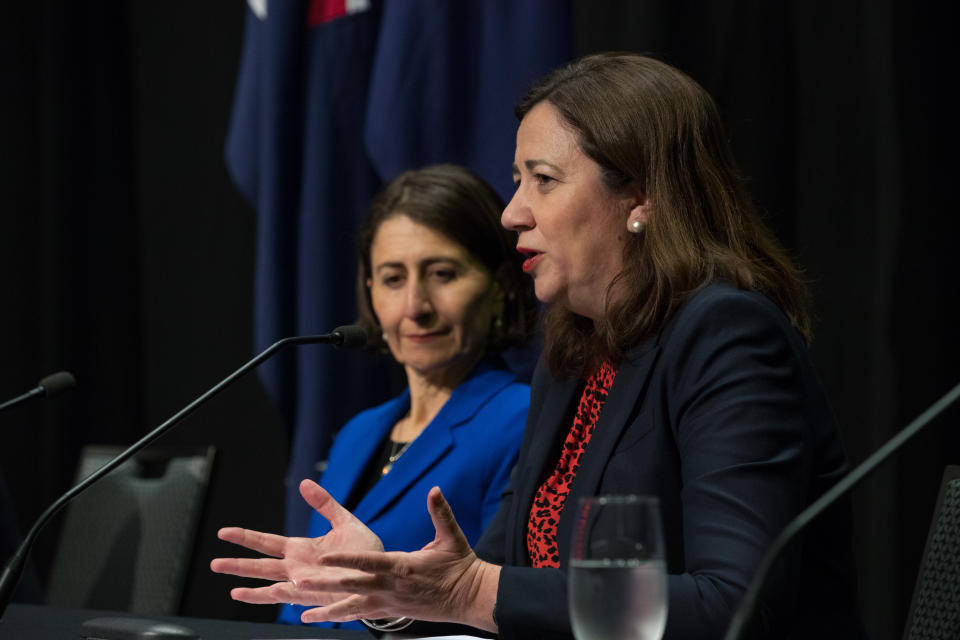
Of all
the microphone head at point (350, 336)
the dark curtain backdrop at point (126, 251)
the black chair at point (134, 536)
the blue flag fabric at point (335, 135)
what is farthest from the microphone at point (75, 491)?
the dark curtain backdrop at point (126, 251)

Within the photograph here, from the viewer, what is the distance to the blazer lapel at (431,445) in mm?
2480

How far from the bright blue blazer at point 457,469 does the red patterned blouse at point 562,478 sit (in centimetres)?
65

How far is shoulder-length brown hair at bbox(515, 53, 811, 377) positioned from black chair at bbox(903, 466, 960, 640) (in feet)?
0.99

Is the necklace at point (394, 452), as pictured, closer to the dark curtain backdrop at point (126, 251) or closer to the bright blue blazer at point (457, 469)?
the bright blue blazer at point (457, 469)

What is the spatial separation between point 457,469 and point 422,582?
1.10m

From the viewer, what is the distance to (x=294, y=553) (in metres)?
1.49

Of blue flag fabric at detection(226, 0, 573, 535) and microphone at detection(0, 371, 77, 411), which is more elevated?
blue flag fabric at detection(226, 0, 573, 535)

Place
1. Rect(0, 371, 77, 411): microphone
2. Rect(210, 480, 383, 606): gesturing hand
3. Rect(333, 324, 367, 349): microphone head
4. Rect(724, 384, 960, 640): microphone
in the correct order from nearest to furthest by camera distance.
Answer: Rect(724, 384, 960, 640): microphone, Rect(210, 480, 383, 606): gesturing hand, Rect(333, 324, 367, 349): microphone head, Rect(0, 371, 77, 411): microphone

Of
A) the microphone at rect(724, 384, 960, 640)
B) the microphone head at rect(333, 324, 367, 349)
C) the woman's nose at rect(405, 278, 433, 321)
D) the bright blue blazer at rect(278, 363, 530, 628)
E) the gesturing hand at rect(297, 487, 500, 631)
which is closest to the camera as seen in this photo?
the microphone at rect(724, 384, 960, 640)

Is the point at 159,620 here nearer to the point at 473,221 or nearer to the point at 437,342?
the point at 437,342

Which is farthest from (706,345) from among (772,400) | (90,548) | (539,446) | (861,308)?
(90,548)

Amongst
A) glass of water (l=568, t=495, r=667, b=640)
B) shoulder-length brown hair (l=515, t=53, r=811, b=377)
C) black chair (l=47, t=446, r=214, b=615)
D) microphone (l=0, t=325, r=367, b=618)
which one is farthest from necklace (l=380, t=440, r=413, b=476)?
glass of water (l=568, t=495, r=667, b=640)

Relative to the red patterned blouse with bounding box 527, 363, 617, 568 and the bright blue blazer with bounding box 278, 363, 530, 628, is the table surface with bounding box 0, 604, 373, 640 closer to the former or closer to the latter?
the red patterned blouse with bounding box 527, 363, 617, 568

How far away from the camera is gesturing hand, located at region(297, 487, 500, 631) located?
1289mm
